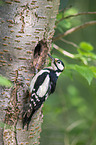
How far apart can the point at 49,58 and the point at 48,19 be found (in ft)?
1.24

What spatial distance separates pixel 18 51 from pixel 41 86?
1.57 ft

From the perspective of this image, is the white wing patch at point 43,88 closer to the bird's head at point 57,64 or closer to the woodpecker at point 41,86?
the woodpecker at point 41,86

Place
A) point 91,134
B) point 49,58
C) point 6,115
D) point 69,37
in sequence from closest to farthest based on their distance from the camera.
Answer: point 6,115 < point 49,58 < point 91,134 < point 69,37

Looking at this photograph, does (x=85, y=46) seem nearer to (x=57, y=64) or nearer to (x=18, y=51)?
(x=57, y=64)

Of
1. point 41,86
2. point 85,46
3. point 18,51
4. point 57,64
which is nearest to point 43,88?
point 41,86

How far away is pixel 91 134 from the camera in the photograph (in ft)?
13.2

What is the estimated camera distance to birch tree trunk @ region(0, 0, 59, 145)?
1883mm

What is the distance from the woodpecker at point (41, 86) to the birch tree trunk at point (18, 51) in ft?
0.20

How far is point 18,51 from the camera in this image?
1.92 meters

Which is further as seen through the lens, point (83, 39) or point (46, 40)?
point (83, 39)

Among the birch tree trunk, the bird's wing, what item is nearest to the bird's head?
the bird's wing

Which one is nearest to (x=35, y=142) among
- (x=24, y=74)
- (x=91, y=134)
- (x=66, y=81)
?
(x=24, y=74)

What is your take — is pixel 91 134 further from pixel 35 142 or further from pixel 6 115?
pixel 6 115

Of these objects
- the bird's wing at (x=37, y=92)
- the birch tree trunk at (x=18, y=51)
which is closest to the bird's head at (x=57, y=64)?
the bird's wing at (x=37, y=92)
